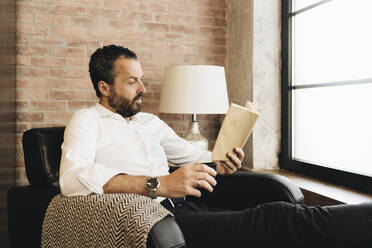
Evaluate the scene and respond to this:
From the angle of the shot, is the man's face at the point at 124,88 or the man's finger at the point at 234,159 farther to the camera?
the man's face at the point at 124,88

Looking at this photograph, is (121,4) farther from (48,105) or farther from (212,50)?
(48,105)

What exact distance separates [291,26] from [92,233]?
1997 millimetres

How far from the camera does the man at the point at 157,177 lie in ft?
3.84

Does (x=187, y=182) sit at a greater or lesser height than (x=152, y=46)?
lesser

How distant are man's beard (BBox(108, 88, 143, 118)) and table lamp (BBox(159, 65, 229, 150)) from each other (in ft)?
1.61

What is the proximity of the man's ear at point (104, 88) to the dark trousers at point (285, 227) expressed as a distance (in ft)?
2.87

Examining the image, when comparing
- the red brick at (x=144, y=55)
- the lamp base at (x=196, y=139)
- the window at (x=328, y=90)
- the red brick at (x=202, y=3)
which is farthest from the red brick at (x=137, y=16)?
the window at (x=328, y=90)

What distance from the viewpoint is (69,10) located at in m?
2.58

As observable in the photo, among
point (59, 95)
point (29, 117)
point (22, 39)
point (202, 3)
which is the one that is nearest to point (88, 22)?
point (22, 39)

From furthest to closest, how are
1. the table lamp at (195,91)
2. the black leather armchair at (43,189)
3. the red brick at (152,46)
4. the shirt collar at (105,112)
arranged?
1. the red brick at (152,46)
2. the table lamp at (195,91)
3. the shirt collar at (105,112)
4. the black leather armchair at (43,189)

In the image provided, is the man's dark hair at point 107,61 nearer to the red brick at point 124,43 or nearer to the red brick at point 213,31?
the red brick at point 124,43

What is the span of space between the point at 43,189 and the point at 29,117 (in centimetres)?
117

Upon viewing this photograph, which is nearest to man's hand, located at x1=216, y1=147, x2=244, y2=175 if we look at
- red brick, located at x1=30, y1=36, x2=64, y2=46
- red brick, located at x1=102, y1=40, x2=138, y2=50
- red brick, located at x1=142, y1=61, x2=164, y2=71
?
red brick, located at x1=142, y1=61, x2=164, y2=71

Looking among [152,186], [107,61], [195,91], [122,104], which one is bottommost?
[152,186]
